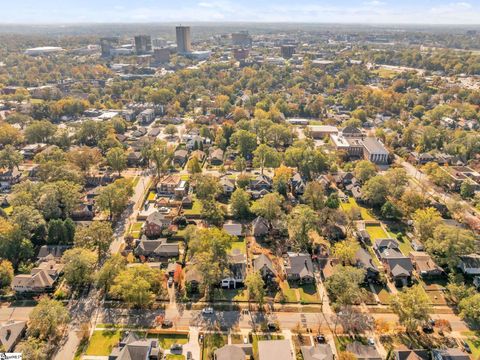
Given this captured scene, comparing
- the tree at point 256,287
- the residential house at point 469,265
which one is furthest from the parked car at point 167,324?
the residential house at point 469,265

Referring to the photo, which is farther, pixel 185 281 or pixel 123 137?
pixel 123 137

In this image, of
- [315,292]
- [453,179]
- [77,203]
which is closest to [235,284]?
[315,292]

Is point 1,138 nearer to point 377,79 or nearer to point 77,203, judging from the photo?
point 77,203

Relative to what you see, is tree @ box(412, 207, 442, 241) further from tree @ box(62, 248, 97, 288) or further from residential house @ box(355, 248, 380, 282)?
tree @ box(62, 248, 97, 288)

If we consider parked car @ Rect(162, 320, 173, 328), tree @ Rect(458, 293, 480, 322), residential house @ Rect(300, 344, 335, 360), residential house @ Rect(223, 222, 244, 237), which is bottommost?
parked car @ Rect(162, 320, 173, 328)

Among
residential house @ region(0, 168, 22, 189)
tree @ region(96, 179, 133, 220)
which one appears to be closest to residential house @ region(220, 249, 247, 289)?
tree @ region(96, 179, 133, 220)

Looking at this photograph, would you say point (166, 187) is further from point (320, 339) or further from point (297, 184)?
point (320, 339)
